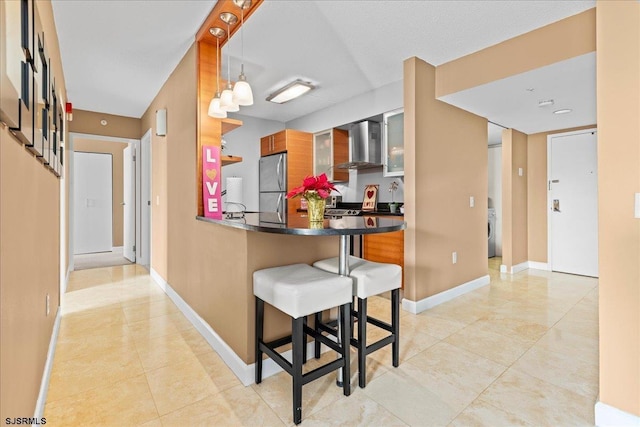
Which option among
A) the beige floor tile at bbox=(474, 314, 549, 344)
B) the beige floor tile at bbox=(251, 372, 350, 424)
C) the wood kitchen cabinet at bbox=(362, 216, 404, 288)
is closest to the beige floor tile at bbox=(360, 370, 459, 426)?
the beige floor tile at bbox=(251, 372, 350, 424)

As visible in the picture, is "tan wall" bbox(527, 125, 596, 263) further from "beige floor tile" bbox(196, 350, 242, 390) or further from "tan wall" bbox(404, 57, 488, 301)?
"beige floor tile" bbox(196, 350, 242, 390)

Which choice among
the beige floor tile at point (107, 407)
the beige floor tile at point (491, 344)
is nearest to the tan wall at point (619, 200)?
the beige floor tile at point (491, 344)

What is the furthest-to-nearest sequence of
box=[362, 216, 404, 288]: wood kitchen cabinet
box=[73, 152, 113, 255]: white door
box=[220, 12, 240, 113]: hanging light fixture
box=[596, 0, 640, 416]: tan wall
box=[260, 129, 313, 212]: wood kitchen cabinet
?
box=[73, 152, 113, 255]: white door < box=[260, 129, 313, 212]: wood kitchen cabinet < box=[362, 216, 404, 288]: wood kitchen cabinet < box=[220, 12, 240, 113]: hanging light fixture < box=[596, 0, 640, 416]: tan wall

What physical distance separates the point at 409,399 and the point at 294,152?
3.84 m

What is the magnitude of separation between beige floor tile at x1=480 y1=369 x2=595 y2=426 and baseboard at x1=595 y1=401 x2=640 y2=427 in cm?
6

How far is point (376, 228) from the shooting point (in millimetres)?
1629

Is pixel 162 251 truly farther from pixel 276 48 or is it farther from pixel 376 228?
pixel 376 228

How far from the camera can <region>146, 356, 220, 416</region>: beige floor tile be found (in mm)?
1694

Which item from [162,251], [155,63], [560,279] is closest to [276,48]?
[155,63]

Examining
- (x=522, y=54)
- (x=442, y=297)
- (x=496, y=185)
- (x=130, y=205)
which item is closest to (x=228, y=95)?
(x=522, y=54)

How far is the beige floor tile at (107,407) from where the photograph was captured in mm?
Answer: 1547

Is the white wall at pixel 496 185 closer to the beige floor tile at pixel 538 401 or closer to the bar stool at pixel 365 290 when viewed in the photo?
the beige floor tile at pixel 538 401

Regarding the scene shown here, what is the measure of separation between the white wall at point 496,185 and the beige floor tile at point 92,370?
5910mm

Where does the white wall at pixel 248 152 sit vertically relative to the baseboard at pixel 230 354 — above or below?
above
